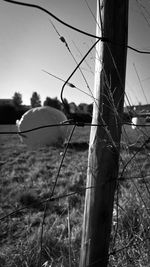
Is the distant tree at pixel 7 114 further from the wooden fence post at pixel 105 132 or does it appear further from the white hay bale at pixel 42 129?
the wooden fence post at pixel 105 132

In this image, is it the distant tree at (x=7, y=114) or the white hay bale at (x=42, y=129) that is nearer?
the white hay bale at (x=42, y=129)

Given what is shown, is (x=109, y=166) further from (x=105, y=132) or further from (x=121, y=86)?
(x=121, y=86)

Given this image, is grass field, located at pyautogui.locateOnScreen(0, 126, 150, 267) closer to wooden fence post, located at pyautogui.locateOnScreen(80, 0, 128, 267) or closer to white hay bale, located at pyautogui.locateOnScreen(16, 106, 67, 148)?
wooden fence post, located at pyautogui.locateOnScreen(80, 0, 128, 267)

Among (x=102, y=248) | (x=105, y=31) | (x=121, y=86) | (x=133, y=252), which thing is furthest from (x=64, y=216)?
(x=105, y=31)

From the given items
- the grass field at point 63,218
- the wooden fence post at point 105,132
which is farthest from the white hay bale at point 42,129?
the wooden fence post at point 105,132

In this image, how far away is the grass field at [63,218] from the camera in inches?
58.9

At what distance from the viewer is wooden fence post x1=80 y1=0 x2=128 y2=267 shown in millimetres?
1050

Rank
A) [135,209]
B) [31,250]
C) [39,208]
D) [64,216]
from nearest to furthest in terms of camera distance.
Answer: [31,250] → [135,209] → [64,216] → [39,208]

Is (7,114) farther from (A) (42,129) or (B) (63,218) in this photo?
(B) (63,218)

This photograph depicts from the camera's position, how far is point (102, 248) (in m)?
1.12

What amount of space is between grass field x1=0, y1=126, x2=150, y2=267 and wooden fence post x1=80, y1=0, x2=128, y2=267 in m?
0.10

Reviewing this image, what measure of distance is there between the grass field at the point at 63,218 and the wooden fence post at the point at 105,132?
10 cm

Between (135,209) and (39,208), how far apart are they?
4.17 feet

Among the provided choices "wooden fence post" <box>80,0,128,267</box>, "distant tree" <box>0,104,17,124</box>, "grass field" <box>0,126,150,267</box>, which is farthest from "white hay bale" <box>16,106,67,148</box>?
"distant tree" <box>0,104,17,124</box>
